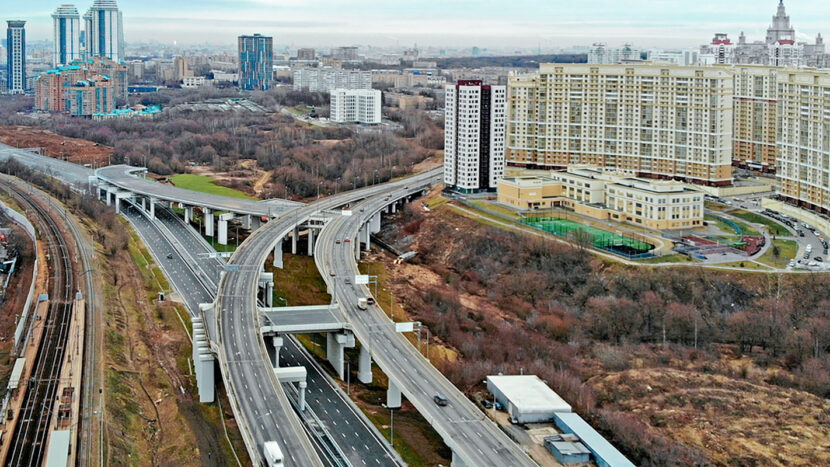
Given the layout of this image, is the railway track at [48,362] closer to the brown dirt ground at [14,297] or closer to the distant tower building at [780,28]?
the brown dirt ground at [14,297]

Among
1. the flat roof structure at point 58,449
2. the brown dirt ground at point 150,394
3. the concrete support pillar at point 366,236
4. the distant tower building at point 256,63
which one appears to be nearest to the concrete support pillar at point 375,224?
the concrete support pillar at point 366,236

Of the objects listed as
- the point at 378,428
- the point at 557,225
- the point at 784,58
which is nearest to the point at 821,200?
the point at 557,225

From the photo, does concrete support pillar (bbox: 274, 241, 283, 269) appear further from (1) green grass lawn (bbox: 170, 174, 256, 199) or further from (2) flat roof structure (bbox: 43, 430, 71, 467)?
(2) flat roof structure (bbox: 43, 430, 71, 467)

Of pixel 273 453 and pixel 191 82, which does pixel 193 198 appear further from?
pixel 191 82

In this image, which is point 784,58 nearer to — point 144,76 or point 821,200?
point 821,200

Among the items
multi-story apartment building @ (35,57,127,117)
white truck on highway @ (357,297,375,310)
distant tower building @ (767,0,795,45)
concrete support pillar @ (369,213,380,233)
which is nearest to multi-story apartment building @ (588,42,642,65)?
distant tower building @ (767,0,795,45)

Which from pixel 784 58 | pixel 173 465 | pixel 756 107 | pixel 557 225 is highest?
pixel 784 58
